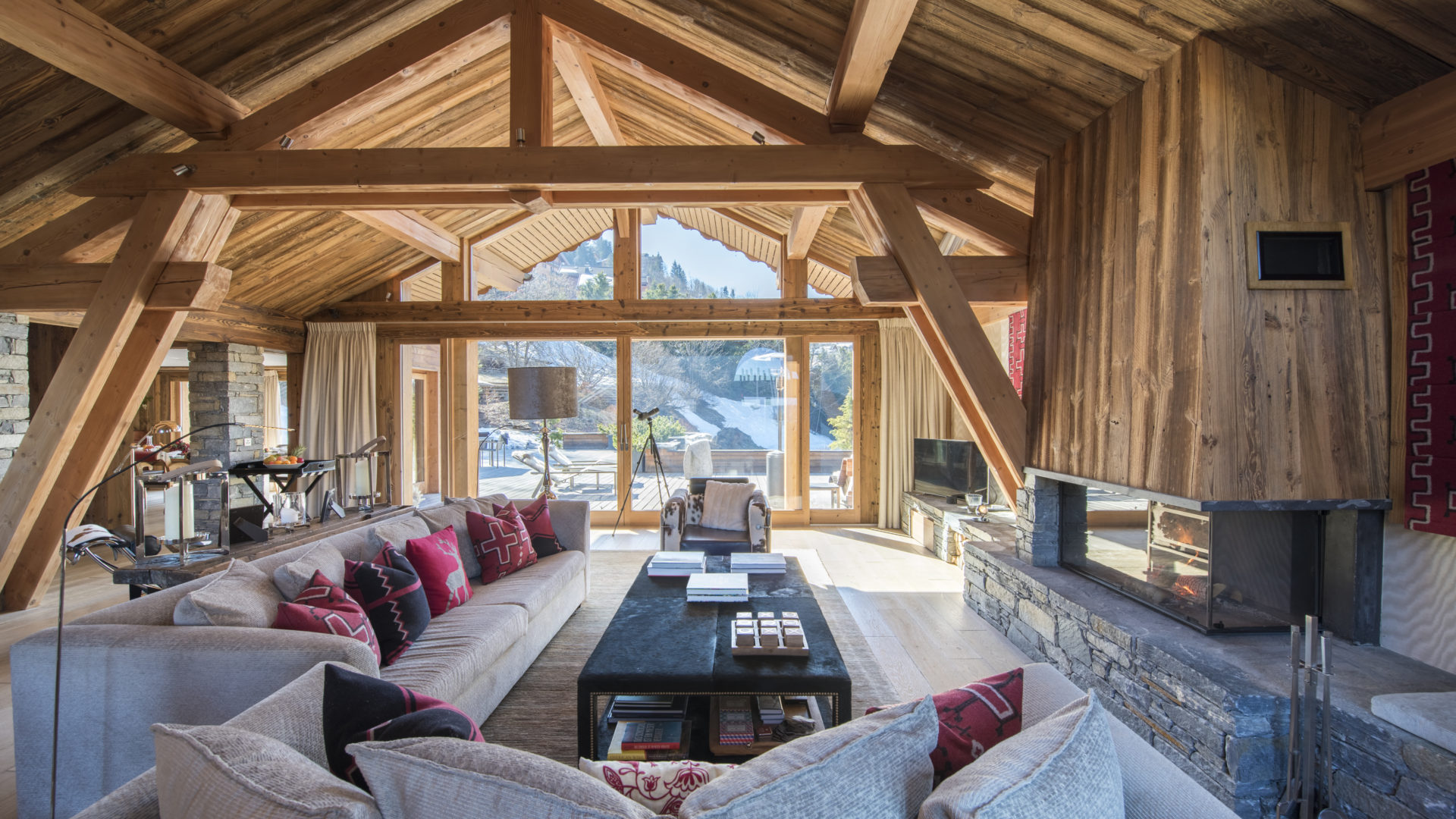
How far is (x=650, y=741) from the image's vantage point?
2.18m

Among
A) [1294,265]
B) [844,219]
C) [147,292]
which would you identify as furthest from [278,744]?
[844,219]

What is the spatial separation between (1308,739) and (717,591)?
82.8 inches

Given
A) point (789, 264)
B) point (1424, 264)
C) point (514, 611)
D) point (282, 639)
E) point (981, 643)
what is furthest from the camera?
point (789, 264)

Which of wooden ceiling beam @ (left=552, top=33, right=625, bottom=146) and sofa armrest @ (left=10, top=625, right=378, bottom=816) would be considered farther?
wooden ceiling beam @ (left=552, top=33, right=625, bottom=146)

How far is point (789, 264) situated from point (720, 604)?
460cm

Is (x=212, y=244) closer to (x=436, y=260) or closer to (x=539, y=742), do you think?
(x=436, y=260)

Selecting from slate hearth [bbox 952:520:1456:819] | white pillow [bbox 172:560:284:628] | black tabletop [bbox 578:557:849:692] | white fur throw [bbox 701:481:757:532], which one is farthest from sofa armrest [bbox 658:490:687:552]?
white pillow [bbox 172:560:284:628]

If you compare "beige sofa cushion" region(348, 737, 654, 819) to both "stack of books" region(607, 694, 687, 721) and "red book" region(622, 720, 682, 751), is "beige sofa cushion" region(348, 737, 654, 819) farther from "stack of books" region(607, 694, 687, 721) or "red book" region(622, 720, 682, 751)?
"stack of books" region(607, 694, 687, 721)

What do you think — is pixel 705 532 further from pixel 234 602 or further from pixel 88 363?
pixel 88 363

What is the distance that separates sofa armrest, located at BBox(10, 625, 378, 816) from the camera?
1.94m

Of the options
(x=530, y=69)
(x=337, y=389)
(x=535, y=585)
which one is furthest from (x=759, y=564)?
(x=337, y=389)

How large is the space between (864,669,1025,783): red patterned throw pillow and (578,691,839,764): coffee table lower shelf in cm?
92

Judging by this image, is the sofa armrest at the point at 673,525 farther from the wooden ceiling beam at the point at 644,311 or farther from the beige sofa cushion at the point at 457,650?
the wooden ceiling beam at the point at 644,311

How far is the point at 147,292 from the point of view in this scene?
3729 mm
